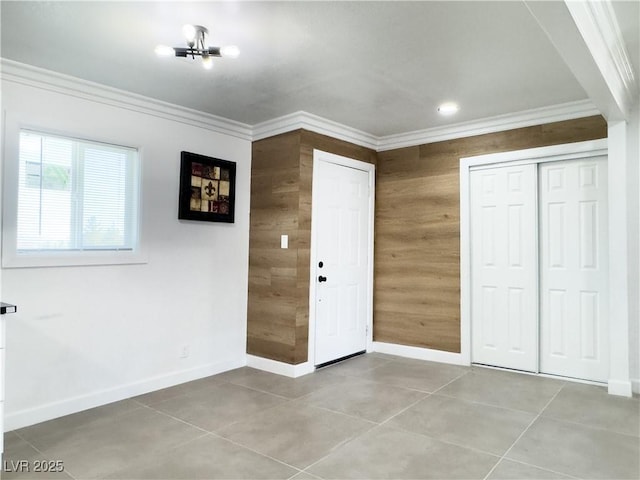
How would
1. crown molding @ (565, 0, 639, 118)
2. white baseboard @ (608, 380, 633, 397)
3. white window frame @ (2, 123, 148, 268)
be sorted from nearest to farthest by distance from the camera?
crown molding @ (565, 0, 639, 118) → white window frame @ (2, 123, 148, 268) → white baseboard @ (608, 380, 633, 397)

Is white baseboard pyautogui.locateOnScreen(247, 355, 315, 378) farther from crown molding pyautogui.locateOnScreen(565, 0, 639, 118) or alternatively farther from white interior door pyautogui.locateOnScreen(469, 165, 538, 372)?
crown molding pyautogui.locateOnScreen(565, 0, 639, 118)

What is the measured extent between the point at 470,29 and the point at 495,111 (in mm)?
1650

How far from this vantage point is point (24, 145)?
300cm

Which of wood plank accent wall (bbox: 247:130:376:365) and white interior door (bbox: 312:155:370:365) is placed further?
white interior door (bbox: 312:155:370:365)

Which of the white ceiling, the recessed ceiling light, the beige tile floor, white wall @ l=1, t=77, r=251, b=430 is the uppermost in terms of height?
the recessed ceiling light

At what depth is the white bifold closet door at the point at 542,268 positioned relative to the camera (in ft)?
12.2

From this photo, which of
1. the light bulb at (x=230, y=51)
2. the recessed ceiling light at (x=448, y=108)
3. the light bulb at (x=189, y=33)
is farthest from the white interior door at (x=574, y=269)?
the light bulb at (x=189, y=33)

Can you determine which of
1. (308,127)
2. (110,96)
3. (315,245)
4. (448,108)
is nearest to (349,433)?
(315,245)

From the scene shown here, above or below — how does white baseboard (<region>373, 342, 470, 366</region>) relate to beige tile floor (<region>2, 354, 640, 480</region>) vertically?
above

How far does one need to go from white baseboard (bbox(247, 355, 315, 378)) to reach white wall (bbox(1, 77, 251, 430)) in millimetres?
181

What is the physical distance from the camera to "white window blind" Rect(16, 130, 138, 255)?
301 cm

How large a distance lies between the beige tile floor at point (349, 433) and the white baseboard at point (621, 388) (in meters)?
0.09

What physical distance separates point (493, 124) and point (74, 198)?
12.0 ft

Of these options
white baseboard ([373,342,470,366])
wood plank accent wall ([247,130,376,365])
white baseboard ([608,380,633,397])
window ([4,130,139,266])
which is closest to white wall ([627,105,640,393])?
white baseboard ([608,380,633,397])
